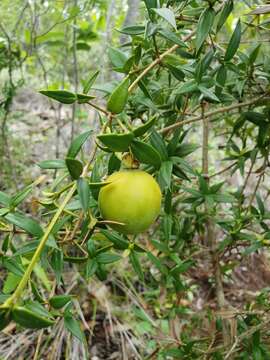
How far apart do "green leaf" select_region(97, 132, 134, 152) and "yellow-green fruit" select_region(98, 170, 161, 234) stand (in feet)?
0.18

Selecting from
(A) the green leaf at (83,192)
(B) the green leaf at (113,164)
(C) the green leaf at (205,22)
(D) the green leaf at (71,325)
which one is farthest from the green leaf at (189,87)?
(D) the green leaf at (71,325)

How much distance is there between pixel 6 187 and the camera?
1.97 metres

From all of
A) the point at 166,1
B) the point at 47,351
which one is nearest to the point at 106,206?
the point at 166,1

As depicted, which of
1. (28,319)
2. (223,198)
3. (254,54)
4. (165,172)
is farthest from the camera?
(223,198)

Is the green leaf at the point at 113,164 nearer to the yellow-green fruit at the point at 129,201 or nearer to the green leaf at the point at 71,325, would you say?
the yellow-green fruit at the point at 129,201

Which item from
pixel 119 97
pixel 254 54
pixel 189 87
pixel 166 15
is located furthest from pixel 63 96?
pixel 254 54

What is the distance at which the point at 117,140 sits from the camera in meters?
0.48

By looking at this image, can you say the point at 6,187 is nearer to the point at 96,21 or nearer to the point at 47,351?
the point at 47,351

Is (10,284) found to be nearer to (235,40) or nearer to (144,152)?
(144,152)

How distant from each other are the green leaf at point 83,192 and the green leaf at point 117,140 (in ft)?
0.19

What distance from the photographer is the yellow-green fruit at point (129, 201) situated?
521mm

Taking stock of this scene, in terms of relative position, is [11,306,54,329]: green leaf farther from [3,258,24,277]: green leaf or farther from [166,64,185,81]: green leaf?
[166,64,185,81]: green leaf

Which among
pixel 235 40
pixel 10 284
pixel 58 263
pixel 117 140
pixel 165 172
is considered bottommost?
pixel 10 284

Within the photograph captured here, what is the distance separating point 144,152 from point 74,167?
9 centimetres
